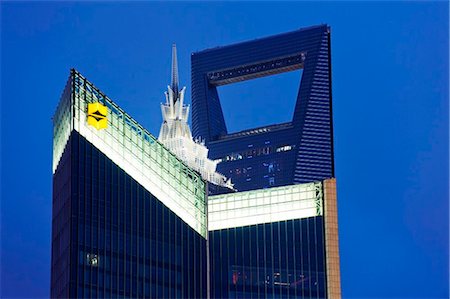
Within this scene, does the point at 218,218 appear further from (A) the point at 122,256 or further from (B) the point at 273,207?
(A) the point at 122,256

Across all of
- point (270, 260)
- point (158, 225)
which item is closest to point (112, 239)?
point (158, 225)

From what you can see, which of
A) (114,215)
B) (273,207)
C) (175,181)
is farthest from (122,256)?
(273,207)

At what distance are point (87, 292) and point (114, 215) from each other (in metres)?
12.0

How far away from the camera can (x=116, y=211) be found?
161000 mm

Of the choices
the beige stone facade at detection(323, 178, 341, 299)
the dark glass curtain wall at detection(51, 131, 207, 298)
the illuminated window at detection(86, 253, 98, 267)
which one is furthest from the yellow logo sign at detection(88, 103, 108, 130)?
the beige stone facade at detection(323, 178, 341, 299)

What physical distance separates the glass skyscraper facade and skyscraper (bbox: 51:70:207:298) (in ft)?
0.54

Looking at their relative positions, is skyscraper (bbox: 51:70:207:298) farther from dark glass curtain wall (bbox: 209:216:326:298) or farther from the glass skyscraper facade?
dark glass curtain wall (bbox: 209:216:326:298)

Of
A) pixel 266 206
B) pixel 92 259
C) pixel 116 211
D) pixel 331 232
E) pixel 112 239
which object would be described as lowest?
pixel 92 259

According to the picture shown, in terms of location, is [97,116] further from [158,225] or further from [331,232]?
[331,232]

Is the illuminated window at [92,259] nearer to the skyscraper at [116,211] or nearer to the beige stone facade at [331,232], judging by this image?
the skyscraper at [116,211]

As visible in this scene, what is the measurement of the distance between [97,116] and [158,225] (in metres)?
16.4

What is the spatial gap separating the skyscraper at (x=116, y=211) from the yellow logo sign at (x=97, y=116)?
0.12 meters

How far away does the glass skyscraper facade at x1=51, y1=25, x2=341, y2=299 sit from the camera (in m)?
157

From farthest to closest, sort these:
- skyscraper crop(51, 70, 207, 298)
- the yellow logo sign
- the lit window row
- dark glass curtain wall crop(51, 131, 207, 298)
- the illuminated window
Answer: the lit window row → the yellow logo sign → skyscraper crop(51, 70, 207, 298) → dark glass curtain wall crop(51, 131, 207, 298) → the illuminated window
